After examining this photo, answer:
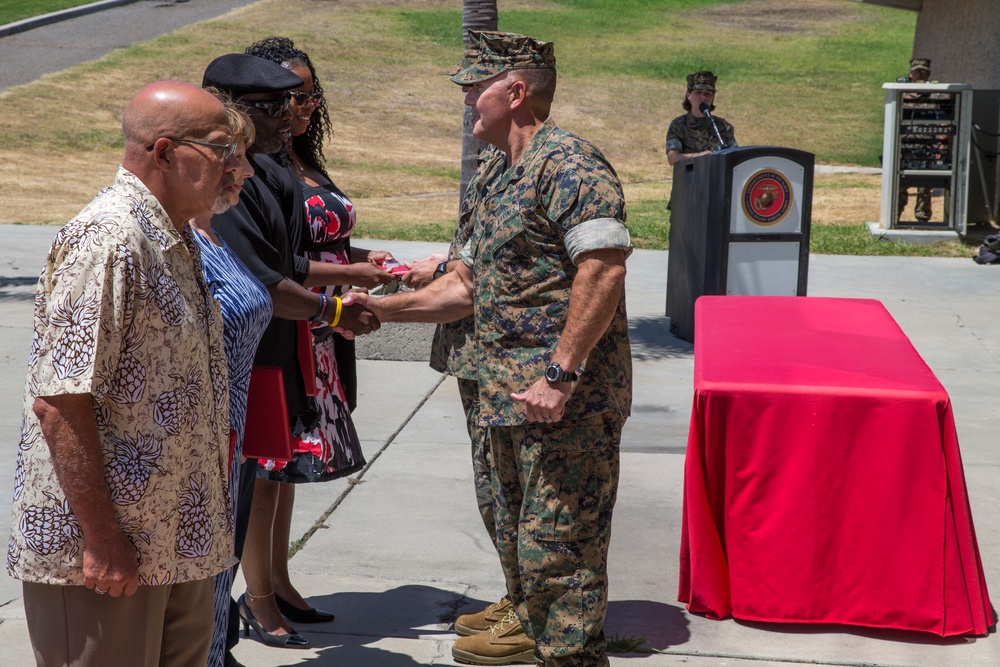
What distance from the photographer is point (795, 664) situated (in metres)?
3.66

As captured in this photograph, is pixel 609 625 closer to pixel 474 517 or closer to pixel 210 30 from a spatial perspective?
pixel 474 517

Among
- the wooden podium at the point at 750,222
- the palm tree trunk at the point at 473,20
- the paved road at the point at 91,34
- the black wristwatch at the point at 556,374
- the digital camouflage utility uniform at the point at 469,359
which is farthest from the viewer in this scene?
the paved road at the point at 91,34

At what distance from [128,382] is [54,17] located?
36.6 m

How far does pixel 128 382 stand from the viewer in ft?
7.13

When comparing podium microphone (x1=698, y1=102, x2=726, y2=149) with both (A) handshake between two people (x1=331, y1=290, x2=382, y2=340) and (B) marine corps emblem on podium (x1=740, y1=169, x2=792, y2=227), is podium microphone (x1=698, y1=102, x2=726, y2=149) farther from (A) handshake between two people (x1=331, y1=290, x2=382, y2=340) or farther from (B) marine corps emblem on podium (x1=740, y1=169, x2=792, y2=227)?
(A) handshake between two people (x1=331, y1=290, x2=382, y2=340)

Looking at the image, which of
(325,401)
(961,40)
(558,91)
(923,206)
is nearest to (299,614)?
(325,401)

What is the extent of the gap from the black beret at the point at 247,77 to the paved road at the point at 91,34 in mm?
26708

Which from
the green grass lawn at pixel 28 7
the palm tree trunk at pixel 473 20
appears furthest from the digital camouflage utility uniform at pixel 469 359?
the green grass lawn at pixel 28 7

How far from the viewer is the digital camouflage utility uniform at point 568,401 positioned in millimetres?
3062

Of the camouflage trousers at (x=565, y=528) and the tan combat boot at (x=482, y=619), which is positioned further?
the tan combat boot at (x=482, y=619)

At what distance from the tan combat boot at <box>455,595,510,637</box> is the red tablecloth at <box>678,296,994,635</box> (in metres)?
0.70

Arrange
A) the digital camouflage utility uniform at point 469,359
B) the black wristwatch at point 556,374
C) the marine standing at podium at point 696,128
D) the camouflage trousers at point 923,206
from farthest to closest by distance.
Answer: the camouflage trousers at point 923,206, the marine standing at podium at point 696,128, the digital camouflage utility uniform at point 469,359, the black wristwatch at point 556,374

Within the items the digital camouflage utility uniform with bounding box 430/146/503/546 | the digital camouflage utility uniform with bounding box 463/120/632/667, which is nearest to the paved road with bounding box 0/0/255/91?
the digital camouflage utility uniform with bounding box 430/146/503/546

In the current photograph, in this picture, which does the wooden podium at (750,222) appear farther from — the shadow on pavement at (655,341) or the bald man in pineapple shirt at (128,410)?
the bald man in pineapple shirt at (128,410)
